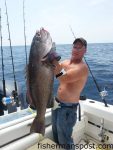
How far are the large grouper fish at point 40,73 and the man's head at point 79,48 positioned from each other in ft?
4.21

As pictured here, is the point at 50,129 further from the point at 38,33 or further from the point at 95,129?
the point at 38,33

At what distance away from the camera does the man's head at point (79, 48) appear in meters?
3.45

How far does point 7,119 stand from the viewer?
387cm

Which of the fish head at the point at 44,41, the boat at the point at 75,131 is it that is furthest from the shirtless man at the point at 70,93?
the fish head at the point at 44,41

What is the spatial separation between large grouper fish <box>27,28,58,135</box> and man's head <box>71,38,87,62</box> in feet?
4.21

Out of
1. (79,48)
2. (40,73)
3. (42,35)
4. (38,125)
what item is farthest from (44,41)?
(79,48)

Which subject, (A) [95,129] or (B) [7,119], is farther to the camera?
(A) [95,129]

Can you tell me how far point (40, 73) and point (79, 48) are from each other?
4.54 ft

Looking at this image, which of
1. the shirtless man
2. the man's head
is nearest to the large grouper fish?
the shirtless man

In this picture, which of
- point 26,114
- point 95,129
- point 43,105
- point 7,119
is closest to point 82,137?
point 95,129

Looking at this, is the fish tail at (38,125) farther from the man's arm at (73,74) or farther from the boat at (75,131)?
the boat at (75,131)

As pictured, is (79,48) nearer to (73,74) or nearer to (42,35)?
(73,74)

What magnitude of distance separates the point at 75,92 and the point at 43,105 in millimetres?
1275

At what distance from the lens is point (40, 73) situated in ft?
7.42
